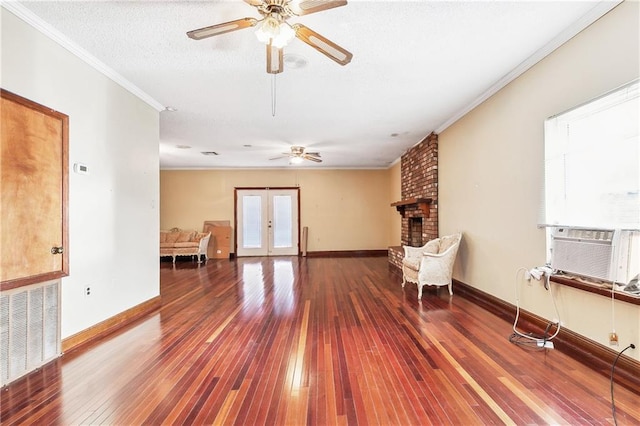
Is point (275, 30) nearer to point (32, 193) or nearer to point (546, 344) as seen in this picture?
point (32, 193)

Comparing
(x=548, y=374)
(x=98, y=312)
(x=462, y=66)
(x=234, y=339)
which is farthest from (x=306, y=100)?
(x=548, y=374)

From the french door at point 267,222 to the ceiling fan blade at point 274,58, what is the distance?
21.2ft

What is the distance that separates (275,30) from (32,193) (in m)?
2.26

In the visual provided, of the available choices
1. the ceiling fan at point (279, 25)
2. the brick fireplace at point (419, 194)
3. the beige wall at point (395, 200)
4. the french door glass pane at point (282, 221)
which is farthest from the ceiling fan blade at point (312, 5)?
the french door glass pane at point (282, 221)

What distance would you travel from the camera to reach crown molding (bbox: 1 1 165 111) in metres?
2.11

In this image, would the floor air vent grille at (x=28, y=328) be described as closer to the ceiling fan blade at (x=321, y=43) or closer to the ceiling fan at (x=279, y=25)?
the ceiling fan at (x=279, y=25)

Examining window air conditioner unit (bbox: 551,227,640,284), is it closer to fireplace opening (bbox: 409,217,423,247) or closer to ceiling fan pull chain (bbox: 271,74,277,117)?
ceiling fan pull chain (bbox: 271,74,277,117)

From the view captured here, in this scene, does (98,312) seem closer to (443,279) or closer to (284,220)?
(443,279)

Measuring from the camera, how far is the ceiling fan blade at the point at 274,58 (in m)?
2.16

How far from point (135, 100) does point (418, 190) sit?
5158 mm

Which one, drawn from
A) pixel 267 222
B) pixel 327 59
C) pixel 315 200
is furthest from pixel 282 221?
pixel 327 59

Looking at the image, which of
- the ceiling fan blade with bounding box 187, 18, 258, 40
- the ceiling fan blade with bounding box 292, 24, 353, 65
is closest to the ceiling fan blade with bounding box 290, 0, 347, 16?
the ceiling fan blade with bounding box 292, 24, 353, 65

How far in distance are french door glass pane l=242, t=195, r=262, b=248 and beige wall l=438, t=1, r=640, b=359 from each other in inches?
223

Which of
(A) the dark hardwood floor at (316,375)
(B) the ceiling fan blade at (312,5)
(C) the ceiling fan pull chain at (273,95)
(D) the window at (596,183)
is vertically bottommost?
(A) the dark hardwood floor at (316,375)
